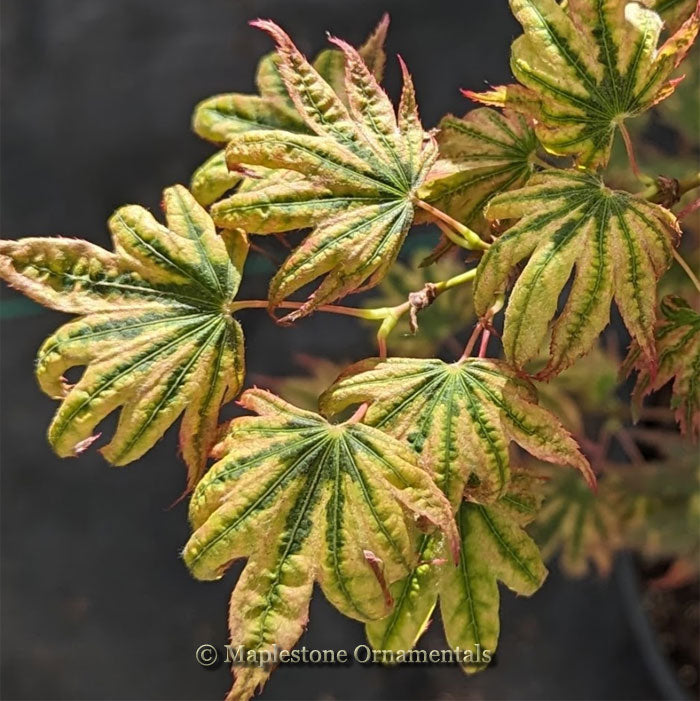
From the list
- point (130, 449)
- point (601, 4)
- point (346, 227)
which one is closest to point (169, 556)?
point (130, 449)

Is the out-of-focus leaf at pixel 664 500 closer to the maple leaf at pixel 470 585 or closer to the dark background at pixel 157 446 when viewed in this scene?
the dark background at pixel 157 446

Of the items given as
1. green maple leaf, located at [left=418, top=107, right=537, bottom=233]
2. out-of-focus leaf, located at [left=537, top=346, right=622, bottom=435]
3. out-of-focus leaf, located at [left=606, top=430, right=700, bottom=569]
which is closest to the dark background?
out-of-focus leaf, located at [left=606, top=430, right=700, bottom=569]

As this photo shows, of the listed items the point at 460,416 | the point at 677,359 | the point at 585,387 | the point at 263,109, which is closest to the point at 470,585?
the point at 460,416

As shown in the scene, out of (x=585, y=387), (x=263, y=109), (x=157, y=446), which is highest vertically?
(x=263, y=109)

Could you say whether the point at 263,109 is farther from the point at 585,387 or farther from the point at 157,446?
the point at 157,446

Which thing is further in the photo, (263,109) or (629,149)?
(263,109)

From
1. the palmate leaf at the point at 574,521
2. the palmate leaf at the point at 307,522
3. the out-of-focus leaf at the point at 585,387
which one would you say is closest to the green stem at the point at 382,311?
the palmate leaf at the point at 307,522

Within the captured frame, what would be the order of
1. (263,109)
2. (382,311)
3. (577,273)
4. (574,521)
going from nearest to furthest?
(577,273) < (382,311) < (263,109) < (574,521)
